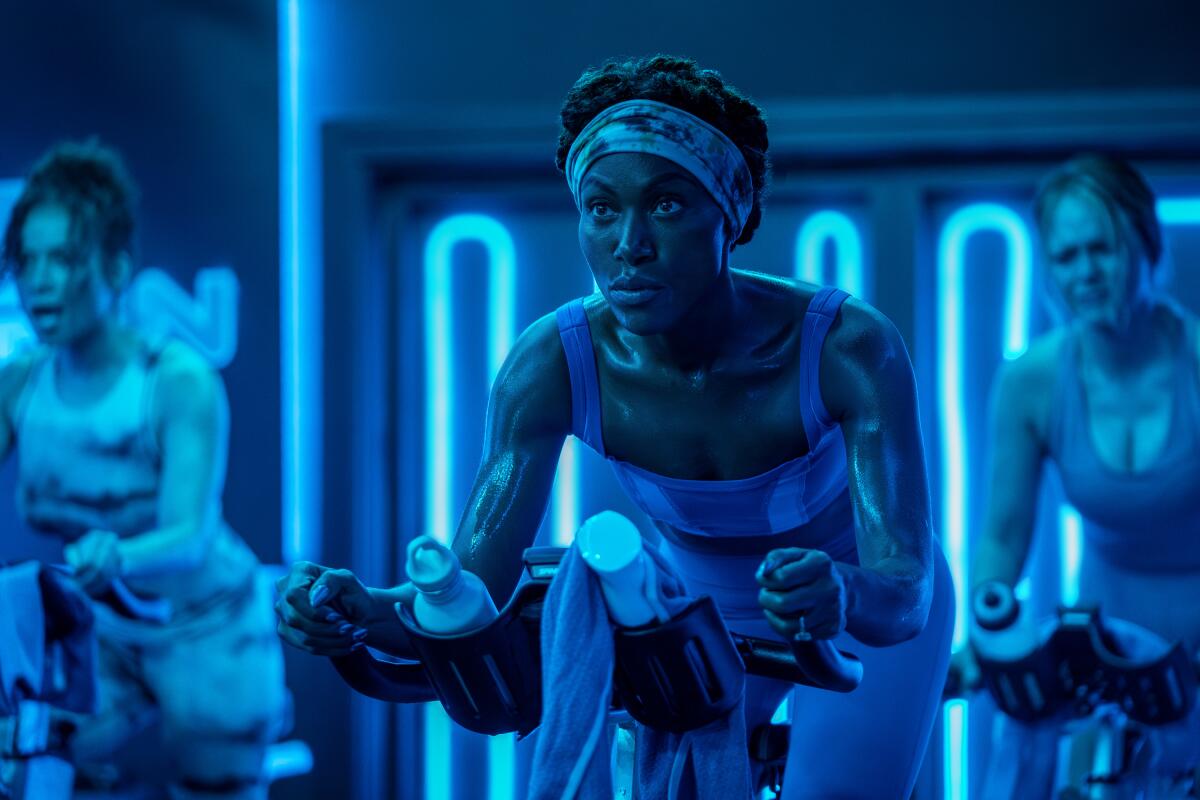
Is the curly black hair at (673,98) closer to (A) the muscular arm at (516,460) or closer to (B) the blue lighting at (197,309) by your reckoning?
(A) the muscular arm at (516,460)

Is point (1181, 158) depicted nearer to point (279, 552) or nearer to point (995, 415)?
point (995, 415)

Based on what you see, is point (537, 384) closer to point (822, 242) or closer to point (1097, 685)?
point (1097, 685)

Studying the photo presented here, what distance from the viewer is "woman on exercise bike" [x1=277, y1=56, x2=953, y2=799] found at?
4.66ft

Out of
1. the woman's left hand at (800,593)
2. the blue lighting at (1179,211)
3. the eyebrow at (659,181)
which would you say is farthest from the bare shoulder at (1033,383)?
the woman's left hand at (800,593)

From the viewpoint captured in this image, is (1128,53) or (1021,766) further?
(1128,53)

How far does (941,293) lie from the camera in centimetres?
386

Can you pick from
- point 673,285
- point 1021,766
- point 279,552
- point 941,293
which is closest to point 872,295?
point 941,293

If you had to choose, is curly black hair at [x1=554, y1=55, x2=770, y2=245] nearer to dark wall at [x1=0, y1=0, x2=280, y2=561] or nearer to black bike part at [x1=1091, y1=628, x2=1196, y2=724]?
black bike part at [x1=1091, y1=628, x2=1196, y2=724]

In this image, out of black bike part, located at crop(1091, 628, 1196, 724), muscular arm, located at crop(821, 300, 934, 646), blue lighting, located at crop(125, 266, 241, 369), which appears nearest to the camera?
muscular arm, located at crop(821, 300, 934, 646)

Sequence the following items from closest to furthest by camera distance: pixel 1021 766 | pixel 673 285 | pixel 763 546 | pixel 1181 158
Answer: pixel 673 285, pixel 763 546, pixel 1021 766, pixel 1181 158

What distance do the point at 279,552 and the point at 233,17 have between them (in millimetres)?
1425

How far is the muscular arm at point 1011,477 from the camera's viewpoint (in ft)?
11.2

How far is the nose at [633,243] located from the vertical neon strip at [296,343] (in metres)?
2.56

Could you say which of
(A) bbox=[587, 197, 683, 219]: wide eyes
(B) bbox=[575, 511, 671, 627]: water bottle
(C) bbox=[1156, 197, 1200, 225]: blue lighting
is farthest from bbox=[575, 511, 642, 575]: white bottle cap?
(C) bbox=[1156, 197, 1200, 225]: blue lighting
